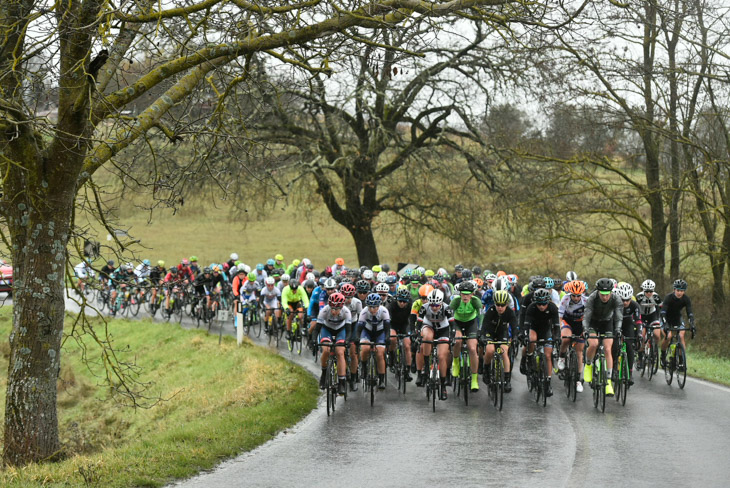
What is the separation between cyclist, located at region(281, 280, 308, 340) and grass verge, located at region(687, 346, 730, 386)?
823 cm

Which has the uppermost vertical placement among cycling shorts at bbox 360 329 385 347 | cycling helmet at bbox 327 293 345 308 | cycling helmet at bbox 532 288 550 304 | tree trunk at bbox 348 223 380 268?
tree trunk at bbox 348 223 380 268

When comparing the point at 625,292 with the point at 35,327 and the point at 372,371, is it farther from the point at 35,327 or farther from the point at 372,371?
the point at 35,327

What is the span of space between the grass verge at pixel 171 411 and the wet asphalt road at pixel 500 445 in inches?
18.6

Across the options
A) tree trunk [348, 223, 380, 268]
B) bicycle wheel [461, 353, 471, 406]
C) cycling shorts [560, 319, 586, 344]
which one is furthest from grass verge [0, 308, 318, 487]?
tree trunk [348, 223, 380, 268]

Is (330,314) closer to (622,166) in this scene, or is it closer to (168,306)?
(168,306)

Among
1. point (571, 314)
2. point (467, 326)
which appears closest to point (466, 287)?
point (467, 326)

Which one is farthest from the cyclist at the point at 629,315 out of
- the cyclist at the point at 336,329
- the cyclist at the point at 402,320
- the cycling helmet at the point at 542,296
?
the cyclist at the point at 336,329

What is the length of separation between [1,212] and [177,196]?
2162mm

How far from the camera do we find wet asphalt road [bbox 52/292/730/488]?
362 inches

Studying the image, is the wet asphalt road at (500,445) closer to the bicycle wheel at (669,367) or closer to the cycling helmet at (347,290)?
the bicycle wheel at (669,367)

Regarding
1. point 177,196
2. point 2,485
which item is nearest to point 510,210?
point 177,196

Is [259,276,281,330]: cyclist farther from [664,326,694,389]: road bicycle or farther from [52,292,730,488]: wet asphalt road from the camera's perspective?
[664,326,694,389]: road bicycle

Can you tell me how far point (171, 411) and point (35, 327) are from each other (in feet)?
23.8

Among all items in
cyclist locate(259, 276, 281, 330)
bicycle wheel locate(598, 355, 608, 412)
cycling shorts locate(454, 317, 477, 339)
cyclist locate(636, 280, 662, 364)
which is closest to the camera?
bicycle wheel locate(598, 355, 608, 412)
